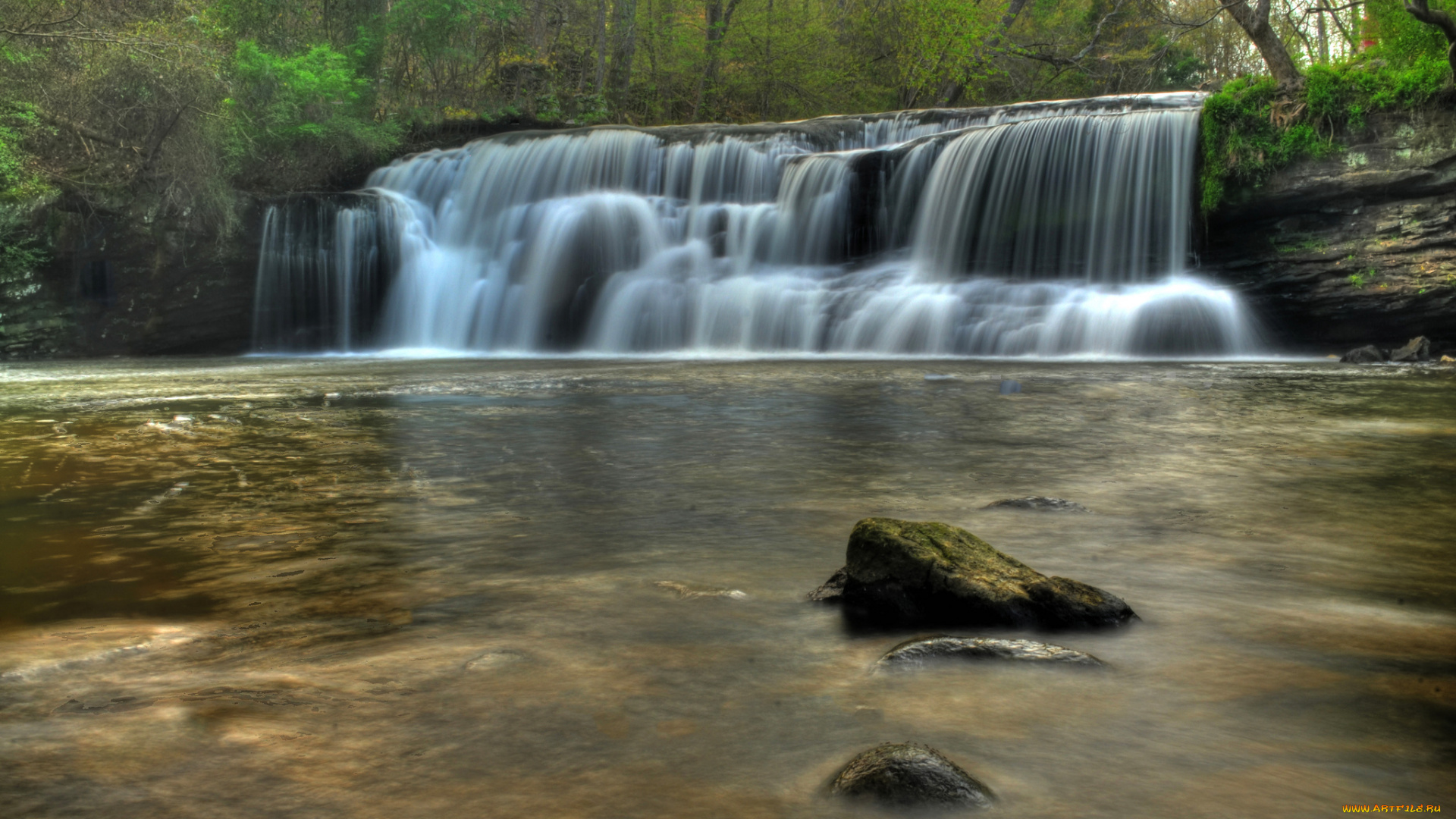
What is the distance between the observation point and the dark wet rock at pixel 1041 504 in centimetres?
351

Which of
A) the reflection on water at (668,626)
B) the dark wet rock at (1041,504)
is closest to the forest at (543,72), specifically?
the reflection on water at (668,626)

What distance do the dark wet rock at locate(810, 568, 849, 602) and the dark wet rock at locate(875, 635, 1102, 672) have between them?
38 centimetres

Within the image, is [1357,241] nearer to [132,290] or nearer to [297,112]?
[297,112]

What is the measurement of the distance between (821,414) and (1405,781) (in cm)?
520

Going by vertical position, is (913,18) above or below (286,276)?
above

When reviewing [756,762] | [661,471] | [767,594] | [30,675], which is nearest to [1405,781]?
[756,762]

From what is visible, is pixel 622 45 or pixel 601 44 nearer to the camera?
pixel 601 44

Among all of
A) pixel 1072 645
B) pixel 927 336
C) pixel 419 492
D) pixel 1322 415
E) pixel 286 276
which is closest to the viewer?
pixel 1072 645

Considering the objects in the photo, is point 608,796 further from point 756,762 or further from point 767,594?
point 767,594

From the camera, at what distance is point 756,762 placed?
1.55 metres

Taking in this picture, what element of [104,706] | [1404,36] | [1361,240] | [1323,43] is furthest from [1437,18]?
[1323,43]

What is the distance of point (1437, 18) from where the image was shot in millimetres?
12141

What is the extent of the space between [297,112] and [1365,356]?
60.8ft

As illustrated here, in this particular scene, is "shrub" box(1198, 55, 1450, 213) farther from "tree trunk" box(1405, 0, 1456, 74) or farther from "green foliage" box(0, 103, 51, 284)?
"green foliage" box(0, 103, 51, 284)
